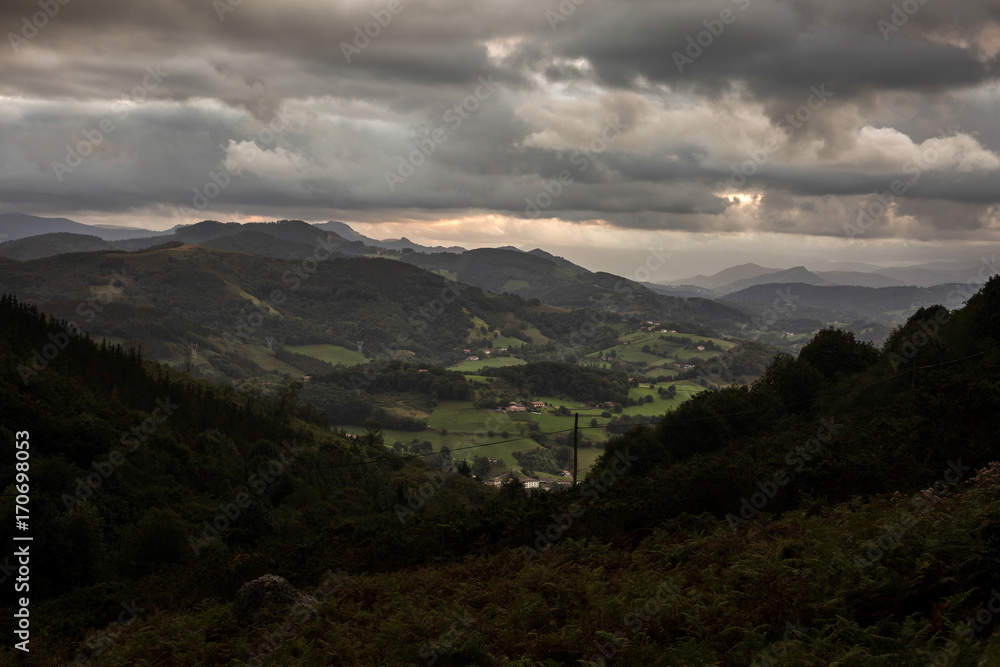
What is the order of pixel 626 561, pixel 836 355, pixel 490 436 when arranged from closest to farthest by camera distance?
pixel 626 561 → pixel 836 355 → pixel 490 436

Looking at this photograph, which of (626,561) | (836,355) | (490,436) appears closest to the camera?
(626,561)

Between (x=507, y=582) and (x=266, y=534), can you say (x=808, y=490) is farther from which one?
(x=266, y=534)

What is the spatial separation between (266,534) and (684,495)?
23749mm

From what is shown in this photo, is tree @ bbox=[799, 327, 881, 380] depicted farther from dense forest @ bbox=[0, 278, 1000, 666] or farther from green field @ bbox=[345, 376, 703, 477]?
green field @ bbox=[345, 376, 703, 477]

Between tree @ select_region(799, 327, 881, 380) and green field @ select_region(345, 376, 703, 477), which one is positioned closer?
tree @ select_region(799, 327, 881, 380)

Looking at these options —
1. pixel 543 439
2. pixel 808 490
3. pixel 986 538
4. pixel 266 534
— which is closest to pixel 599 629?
pixel 986 538

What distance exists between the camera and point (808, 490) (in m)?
20.4

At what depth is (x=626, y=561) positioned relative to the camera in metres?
16.6

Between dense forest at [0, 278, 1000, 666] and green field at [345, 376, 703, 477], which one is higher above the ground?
dense forest at [0, 278, 1000, 666]

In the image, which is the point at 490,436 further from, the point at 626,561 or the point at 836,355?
the point at 626,561

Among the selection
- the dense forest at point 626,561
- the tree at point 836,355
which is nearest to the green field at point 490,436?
the tree at point 836,355

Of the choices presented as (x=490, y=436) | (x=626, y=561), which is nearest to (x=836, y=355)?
(x=626, y=561)

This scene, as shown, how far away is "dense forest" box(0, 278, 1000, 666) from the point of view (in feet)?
33.5

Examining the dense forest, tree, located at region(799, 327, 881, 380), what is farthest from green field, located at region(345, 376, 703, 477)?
the dense forest
